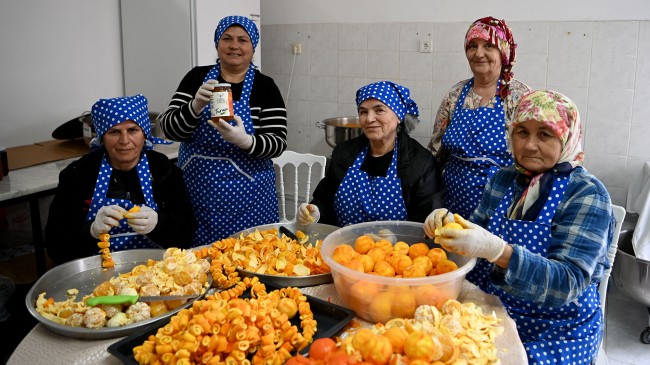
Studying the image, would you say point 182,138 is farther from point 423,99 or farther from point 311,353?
point 423,99

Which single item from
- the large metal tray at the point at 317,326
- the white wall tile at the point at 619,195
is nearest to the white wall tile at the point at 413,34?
the white wall tile at the point at 619,195

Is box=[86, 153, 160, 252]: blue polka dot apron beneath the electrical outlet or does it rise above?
beneath

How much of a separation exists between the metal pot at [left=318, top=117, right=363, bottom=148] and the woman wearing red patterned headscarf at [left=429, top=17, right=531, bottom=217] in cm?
95

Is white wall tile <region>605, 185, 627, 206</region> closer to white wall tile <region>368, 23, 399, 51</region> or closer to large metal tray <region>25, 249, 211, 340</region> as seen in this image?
white wall tile <region>368, 23, 399, 51</region>

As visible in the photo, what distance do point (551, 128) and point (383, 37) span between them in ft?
8.63

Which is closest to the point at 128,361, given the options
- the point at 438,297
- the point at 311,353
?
the point at 311,353

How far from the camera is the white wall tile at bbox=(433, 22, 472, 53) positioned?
378 cm

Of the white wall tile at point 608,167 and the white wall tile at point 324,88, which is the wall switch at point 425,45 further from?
the white wall tile at point 608,167

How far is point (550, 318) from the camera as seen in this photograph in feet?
5.63

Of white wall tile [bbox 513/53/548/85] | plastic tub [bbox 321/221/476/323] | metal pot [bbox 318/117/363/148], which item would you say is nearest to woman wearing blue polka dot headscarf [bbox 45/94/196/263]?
plastic tub [bbox 321/221/476/323]

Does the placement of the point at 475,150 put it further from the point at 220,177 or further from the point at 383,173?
the point at 220,177

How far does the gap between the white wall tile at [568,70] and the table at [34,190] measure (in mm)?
3069

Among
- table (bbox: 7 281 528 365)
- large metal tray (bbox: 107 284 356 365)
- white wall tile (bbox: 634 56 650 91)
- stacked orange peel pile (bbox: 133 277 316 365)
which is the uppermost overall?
white wall tile (bbox: 634 56 650 91)

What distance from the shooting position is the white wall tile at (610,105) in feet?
11.1
